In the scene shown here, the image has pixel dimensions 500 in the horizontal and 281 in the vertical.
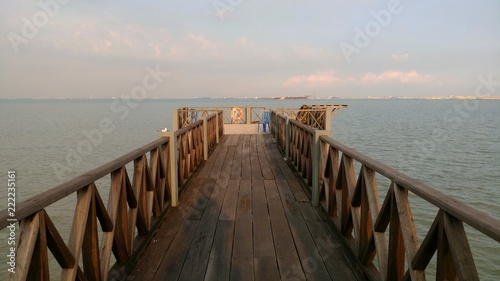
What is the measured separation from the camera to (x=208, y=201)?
5.41 m

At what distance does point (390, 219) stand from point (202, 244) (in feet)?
6.62

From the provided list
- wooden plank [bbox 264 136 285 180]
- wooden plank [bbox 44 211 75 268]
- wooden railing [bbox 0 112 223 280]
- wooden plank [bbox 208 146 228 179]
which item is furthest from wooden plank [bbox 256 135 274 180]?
wooden plank [bbox 44 211 75 268]

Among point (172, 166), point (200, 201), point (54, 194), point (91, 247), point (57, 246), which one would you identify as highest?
point (54, 194)

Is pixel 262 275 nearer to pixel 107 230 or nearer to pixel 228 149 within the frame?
pixel 107 230

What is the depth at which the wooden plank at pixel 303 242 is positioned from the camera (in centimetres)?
314

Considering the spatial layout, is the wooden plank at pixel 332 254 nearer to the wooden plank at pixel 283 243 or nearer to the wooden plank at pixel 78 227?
the wooden plank at pixel 283 243

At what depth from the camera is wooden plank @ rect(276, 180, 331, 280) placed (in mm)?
3145

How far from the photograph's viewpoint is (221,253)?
3.54m

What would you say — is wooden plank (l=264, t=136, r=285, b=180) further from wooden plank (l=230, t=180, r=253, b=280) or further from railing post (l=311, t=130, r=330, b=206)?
railing post (l=311, t=130, r=330, b=206)

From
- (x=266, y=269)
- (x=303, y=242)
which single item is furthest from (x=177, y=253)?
(x=303, y=242)

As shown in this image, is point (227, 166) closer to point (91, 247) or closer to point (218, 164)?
point (218, 164)

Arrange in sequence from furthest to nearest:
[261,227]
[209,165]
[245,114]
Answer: [245,114] → [209,165] → [261,227]

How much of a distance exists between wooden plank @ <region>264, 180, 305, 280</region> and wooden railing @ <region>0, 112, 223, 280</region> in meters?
1.43

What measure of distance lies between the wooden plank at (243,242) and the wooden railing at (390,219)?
40.9 inches
